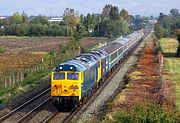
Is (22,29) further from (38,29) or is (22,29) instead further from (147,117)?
(147,117)

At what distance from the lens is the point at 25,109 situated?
2591 centimetres

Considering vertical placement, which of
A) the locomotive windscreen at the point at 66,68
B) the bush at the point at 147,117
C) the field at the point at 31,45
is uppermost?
the locomotive windscreen at the point at 66,68

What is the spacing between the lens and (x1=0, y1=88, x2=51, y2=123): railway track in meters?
23.2

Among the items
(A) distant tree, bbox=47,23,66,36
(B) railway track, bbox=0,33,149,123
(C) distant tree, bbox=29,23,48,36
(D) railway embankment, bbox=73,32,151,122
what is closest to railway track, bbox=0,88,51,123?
(B) railway track, bbox=0,33,149,123

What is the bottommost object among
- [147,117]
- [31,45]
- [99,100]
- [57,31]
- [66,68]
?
[31,45]

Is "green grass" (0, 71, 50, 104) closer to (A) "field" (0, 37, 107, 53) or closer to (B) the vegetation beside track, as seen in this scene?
(B) the vegetation beside track

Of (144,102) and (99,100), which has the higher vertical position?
(144,102)

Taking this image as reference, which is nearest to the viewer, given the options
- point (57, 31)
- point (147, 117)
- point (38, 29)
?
point (147, 117)

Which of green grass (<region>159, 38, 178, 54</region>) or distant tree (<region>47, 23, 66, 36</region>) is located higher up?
distant tree (<region>47, 23, 66, 36</region>)

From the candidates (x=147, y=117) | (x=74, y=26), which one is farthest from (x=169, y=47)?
(x=147, y=117)

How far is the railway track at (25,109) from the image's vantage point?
23.2m

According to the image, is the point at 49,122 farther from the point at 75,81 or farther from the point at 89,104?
the point at 89,104

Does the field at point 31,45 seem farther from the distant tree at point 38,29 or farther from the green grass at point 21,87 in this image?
the green grass at point 21,87

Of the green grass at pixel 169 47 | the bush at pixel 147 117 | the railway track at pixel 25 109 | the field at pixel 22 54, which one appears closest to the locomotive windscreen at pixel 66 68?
the railway track at pixel 25 109
